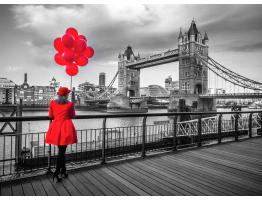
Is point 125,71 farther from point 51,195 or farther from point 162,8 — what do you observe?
point 51,195

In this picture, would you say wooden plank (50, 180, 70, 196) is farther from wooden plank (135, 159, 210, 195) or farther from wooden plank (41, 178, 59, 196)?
wooden plank (135, 159, 210, 195)

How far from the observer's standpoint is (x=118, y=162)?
3988 millimetres

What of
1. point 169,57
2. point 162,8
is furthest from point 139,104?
point 162,8

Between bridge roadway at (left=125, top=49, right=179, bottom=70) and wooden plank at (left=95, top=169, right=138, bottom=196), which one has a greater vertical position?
bridge roadway at (left=125, top=49, right=179, bottom=70)

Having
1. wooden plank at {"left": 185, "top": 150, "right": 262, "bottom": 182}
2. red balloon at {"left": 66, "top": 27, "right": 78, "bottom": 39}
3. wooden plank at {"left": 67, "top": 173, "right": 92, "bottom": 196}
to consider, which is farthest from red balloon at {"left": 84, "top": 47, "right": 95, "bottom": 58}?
wooden plank at {"left": 185, "top": 150, "right": 262, "bottom": 182}

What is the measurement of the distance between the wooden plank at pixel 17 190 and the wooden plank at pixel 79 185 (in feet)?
2.11

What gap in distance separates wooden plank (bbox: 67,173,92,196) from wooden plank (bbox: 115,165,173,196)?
0.77 meters

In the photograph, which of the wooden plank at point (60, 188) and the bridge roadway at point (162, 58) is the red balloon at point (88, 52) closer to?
the wooden plank at point (60, 188)

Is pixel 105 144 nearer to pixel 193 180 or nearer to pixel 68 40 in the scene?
pixel 193 180

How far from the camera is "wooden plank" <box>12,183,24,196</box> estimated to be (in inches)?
105

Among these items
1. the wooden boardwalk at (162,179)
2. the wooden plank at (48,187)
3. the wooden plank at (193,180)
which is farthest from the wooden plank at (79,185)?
the wooden plank at (193,180)

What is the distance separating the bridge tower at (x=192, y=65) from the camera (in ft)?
176

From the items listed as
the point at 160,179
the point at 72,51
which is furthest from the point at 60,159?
the point at 72,51

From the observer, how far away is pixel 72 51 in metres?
3.95
